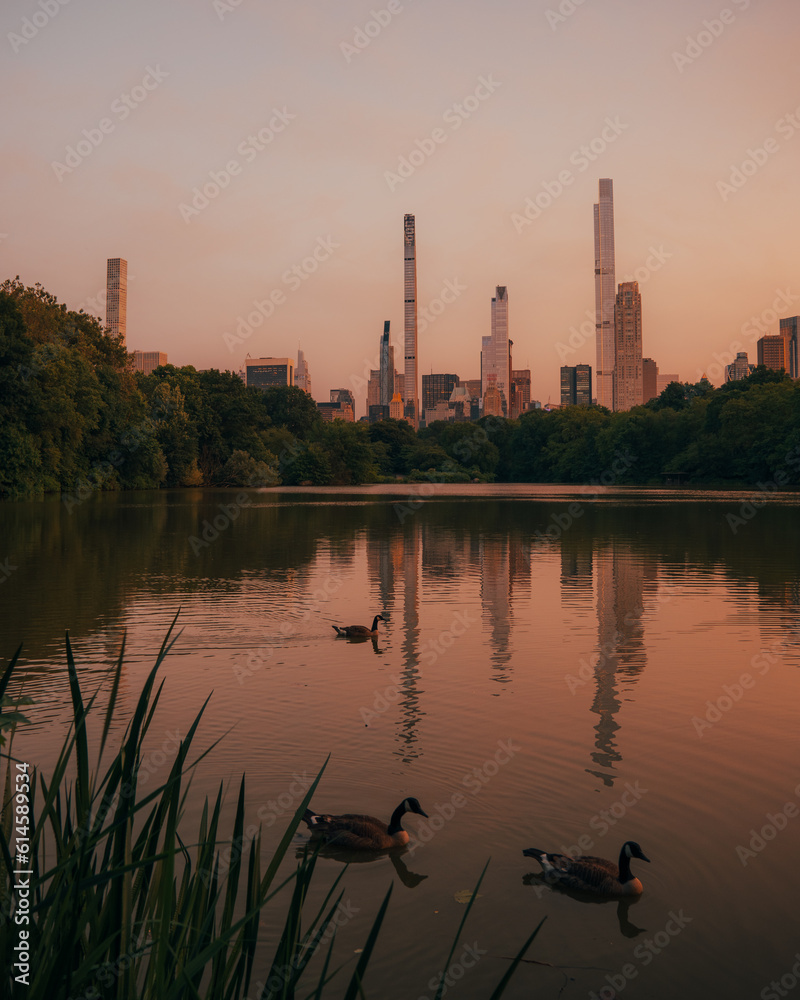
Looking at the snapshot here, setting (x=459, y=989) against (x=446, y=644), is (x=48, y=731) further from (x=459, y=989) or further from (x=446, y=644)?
(x=446, y=644)

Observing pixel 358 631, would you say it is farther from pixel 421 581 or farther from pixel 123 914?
pixel 123 914

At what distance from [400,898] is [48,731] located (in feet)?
13.4

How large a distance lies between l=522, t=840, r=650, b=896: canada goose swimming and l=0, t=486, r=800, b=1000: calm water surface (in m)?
0.09

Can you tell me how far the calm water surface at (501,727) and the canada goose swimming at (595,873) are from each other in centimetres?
9

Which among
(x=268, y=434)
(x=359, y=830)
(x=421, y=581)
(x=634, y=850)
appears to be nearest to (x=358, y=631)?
(x=421, y=581)

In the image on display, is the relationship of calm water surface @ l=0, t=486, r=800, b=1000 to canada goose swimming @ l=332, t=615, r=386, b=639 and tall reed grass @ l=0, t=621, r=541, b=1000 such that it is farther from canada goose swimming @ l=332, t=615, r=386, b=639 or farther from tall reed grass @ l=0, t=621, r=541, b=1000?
tall reed grass @ l=0, t=621, r=541, b=1000

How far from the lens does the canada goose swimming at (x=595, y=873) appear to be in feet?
17.8

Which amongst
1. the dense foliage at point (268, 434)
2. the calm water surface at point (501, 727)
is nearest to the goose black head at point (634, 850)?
the calm water surface at point (501, 727)

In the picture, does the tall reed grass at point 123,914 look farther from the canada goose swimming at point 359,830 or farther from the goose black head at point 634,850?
the goose black head at point 634,850

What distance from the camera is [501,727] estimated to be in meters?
8.58

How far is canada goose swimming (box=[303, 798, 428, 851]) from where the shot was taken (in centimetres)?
597

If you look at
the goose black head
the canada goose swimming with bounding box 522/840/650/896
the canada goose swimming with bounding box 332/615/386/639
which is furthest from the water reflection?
the canada goose swimming with bounding box 522/840/650/896

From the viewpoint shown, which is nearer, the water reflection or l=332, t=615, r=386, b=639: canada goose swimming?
the water reflection

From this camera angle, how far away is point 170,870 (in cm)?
256
